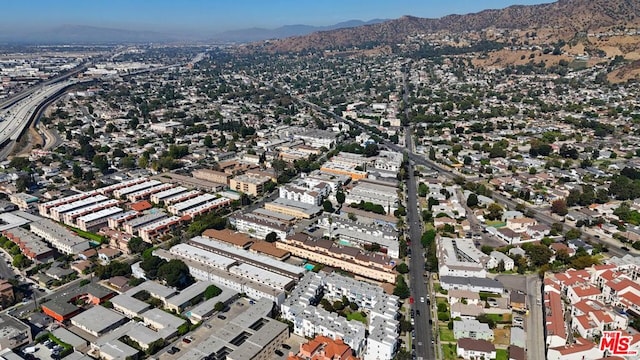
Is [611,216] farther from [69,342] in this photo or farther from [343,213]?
[69,342]

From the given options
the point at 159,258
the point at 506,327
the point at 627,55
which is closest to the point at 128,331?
the point at 159,258

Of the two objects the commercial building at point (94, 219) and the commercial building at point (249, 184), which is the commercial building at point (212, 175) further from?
the commercial building at point (94, 219)

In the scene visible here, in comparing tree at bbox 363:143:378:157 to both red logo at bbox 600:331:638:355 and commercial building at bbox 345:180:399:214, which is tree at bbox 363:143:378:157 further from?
red logo at bbox 600:331:638:355

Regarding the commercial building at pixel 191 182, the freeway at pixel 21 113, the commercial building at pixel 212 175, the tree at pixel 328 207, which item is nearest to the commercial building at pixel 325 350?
the tree at pixel 328 207

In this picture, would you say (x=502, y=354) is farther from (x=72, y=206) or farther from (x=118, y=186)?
(x=118, y=186)

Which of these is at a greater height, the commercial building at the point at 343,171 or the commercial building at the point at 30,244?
the commercial building at the point at 343,171

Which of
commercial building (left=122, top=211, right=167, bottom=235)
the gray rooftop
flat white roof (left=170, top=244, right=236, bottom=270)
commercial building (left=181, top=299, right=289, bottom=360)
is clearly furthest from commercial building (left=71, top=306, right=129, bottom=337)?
commercial building (left=122, top=211, right=167, bottom=235)
